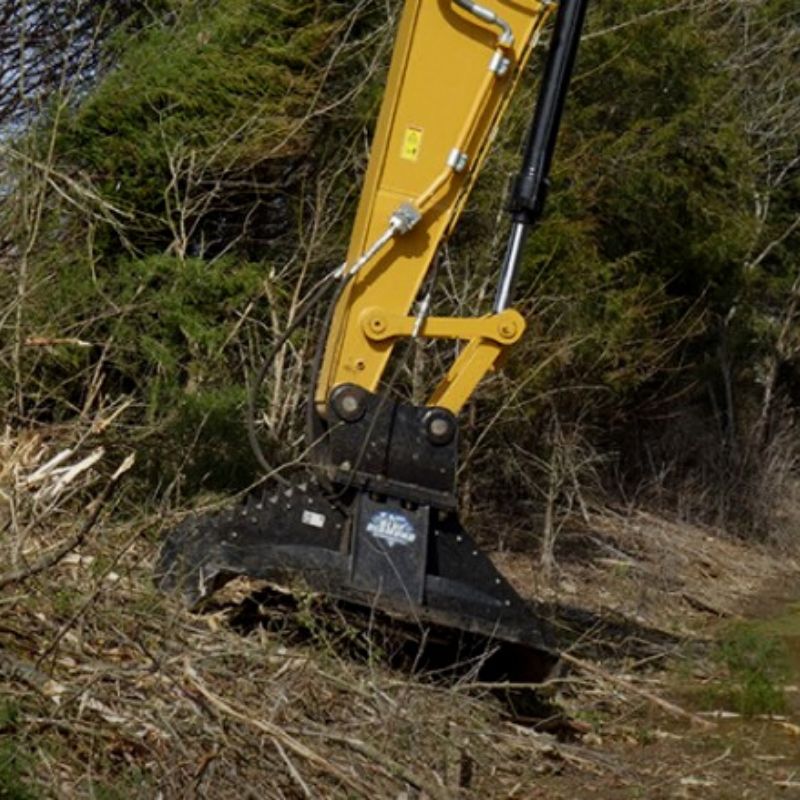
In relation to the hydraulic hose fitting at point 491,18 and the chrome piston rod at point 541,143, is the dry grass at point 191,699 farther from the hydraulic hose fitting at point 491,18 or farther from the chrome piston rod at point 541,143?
the hydraulic hose fitting at point 491,18

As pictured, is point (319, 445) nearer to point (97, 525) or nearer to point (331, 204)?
point (97, 525)

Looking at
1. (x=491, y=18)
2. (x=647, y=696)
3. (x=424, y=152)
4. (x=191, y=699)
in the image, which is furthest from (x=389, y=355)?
(x=191, y=699)

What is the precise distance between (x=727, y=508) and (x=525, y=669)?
A: 10255 mm

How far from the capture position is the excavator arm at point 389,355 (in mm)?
6945

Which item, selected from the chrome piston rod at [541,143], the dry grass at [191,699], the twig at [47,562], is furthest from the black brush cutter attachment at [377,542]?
the twig at [47,562]

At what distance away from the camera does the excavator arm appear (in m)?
6.95

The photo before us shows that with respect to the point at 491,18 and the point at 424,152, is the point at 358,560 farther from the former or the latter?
the point at 491,18

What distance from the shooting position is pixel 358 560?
6.95 m

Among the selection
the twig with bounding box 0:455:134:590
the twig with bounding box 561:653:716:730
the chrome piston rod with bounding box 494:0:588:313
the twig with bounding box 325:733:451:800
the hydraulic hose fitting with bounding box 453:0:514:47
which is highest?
the hydraulic hose fitting with bounding box 453:0:514:47

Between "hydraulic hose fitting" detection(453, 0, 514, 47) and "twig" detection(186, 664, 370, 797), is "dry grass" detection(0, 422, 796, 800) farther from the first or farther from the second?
"hydraulic hose fitting" detection(453, 0, 514, 47)

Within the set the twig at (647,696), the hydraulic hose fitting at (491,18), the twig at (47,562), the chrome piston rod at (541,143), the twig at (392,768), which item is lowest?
the twig at (647,696)

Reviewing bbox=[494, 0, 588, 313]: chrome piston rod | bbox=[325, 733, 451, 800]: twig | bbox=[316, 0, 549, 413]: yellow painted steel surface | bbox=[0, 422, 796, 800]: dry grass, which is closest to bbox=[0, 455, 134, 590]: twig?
bbox=[0, 422, 796, 800]: dry grass

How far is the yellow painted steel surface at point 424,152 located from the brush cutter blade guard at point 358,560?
562 mm

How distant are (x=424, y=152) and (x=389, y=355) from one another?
0.90m
